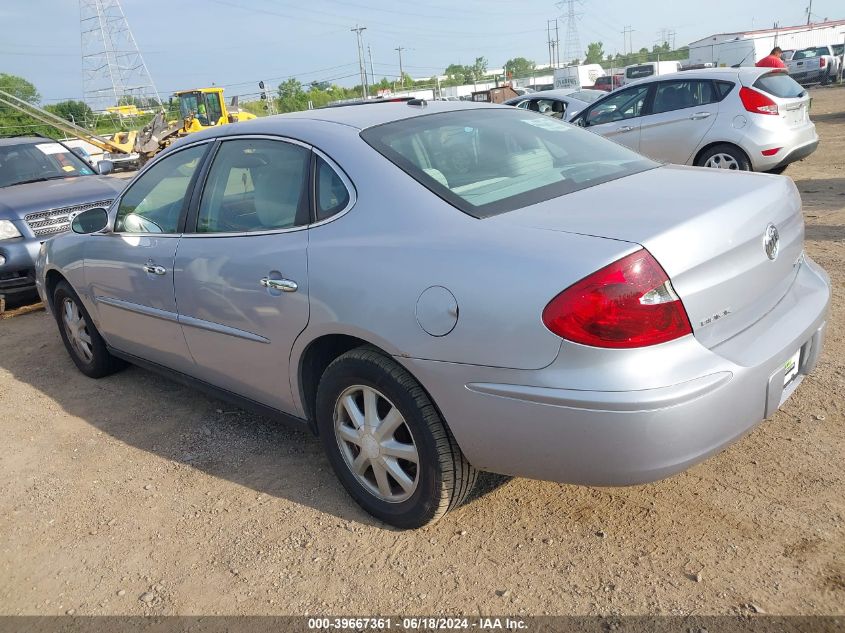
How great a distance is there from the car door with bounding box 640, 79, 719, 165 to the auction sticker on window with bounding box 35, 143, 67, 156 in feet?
24.3

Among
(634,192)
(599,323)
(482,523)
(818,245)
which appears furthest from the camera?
(818,245)

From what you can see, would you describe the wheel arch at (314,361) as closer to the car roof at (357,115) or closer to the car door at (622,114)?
the car roof at (357,115)

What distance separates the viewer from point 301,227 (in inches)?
117

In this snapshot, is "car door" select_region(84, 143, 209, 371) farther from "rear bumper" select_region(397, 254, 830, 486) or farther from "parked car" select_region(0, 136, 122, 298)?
"parked car" select_region(0, 136, 122, 298)

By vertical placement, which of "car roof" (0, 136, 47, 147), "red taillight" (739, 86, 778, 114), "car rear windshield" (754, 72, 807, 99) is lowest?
"red taillight" (739, 86, 778, 114)

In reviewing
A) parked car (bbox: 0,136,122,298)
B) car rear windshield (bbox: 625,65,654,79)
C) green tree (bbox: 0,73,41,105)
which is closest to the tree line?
green tree (bbox: 0,73,41,105)

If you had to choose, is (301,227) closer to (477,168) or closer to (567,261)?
(477,168)

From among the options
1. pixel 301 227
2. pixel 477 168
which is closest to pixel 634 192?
pixel 477 168

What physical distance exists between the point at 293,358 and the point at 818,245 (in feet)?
16.6

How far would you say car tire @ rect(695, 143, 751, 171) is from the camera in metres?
8.61

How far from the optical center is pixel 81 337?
4.91 meters

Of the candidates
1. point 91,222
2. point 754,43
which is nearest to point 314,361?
point 91,222

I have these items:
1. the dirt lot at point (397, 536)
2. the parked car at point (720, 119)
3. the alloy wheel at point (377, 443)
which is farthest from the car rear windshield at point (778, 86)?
the alloy wheel at point (377, 443)

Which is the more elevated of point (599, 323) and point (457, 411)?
point (599, 323)
